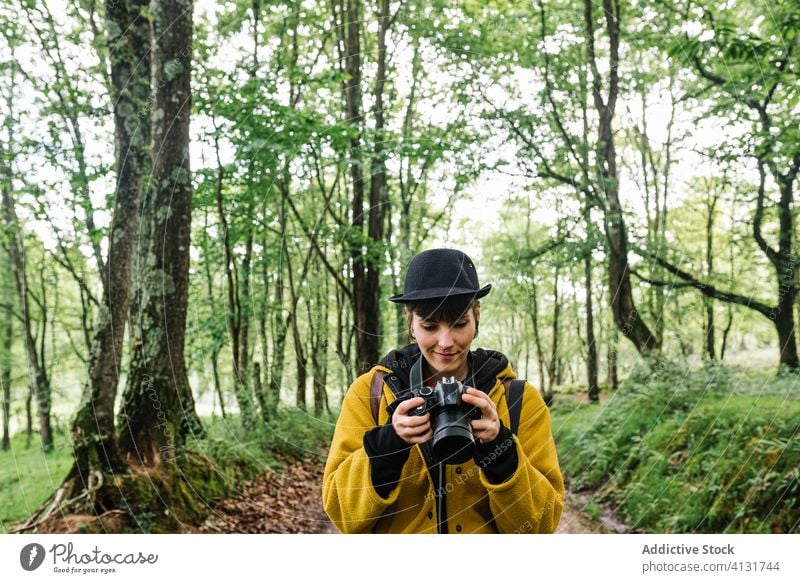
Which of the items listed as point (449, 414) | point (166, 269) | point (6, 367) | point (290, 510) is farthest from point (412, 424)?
point (6, 367)

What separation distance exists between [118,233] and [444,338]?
7.00 ft

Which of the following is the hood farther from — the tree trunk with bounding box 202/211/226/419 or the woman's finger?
the tree trunk with bounding box 202/211/226/419

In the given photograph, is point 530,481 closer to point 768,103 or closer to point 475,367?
point 475,367

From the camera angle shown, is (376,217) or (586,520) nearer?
(586,520)

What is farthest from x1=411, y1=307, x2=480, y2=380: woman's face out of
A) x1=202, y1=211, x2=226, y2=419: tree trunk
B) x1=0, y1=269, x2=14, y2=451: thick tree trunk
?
x1=0, y1=269, x2=14, y2=451: thick tree trunk

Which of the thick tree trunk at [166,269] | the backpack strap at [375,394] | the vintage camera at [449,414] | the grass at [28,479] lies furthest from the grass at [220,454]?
the vintage camera at [449,414]

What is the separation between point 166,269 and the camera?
115 inches

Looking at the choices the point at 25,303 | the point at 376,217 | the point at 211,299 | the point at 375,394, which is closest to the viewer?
the point at 375,394

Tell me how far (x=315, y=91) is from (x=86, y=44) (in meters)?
1.32

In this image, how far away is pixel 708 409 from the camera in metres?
3.26

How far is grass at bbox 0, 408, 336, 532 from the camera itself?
280 centimetres

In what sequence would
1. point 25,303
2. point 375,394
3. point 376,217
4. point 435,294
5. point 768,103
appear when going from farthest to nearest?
point 376,217 → point 25,303 → point 768,103 → point 375,394 → point 435,294

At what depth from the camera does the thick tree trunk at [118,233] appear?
2.77 m

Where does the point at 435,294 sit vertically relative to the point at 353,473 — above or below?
above
